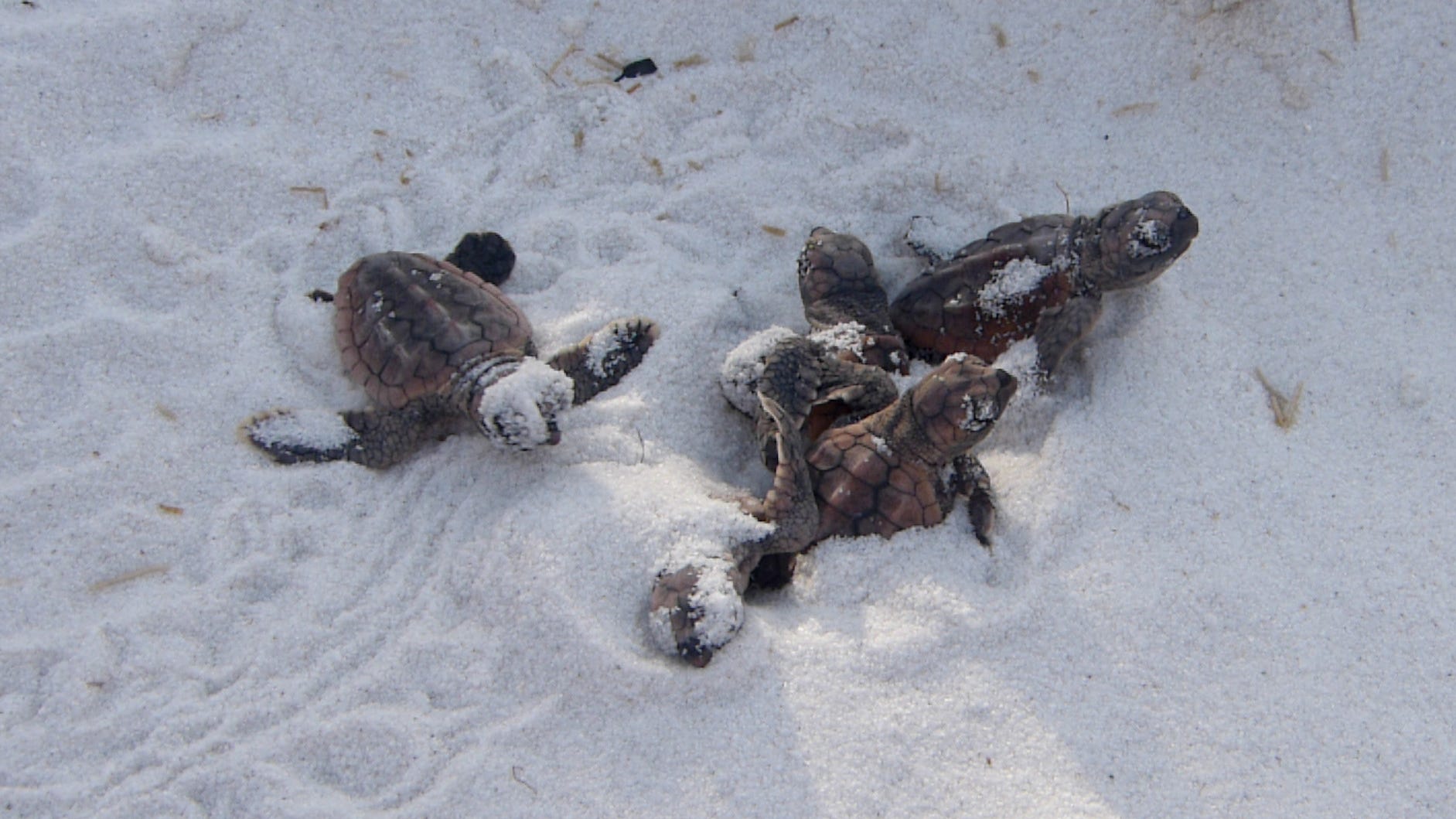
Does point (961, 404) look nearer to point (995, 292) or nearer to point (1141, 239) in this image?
point (995, 292)

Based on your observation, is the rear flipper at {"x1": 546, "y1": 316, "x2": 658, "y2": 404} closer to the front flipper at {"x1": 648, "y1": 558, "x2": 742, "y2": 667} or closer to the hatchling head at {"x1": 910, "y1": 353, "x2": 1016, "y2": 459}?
the front flipper at {"x1": 648, "y1": 558, "x2": 742, "y2": 667}

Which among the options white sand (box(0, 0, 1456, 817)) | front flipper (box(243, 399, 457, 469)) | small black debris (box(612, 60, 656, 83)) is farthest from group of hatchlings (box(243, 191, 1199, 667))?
small black debris (box(612, 60, 656, 83))

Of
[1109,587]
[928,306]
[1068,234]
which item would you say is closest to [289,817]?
[1109,587]

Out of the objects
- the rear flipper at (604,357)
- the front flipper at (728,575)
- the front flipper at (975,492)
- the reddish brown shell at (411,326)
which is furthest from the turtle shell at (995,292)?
the reddish brown shell at (411,326)

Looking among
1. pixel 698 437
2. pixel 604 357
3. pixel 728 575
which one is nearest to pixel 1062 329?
pixel 698 437

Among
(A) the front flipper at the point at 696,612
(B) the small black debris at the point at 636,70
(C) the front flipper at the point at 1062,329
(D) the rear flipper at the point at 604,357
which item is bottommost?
(A) the front flipper at the point at 696,612

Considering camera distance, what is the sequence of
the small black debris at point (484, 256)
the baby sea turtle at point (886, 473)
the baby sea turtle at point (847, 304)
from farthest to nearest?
the small black debris at point (484, 256) < the baby sea turtle at point (847, 304) < the baby sea turtle at point (886, 473)

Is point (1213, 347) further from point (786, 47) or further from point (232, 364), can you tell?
point (232, 364)

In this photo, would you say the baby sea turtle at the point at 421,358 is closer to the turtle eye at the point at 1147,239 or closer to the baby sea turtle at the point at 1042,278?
the baby sea turtle at the point at 1042,278
